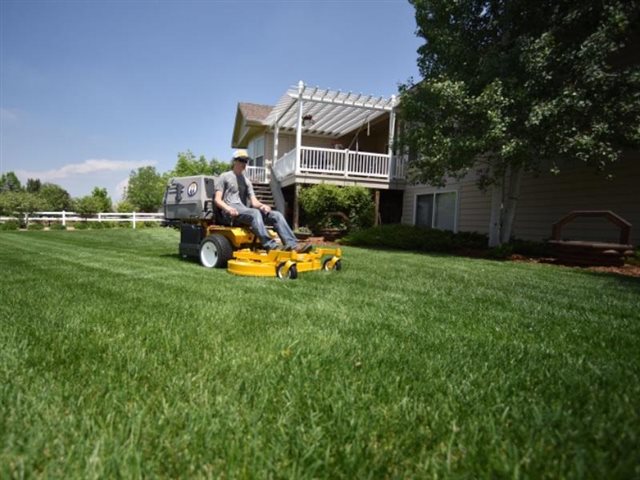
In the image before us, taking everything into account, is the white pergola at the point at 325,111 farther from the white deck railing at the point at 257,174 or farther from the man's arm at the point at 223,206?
the man's arm at the point at 223,206

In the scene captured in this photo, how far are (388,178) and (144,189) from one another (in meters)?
57.2

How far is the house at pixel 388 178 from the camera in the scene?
8.85 meters

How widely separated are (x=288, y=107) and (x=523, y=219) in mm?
9948

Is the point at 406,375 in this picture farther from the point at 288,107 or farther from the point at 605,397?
the point at 288,107

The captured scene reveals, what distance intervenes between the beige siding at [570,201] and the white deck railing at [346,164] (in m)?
3.10

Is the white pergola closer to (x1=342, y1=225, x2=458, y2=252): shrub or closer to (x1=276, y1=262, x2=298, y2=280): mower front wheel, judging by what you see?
(x1=342, y1=225, x2=458, y2=252): shrub

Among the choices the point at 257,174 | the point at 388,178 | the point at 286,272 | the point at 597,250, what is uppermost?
the point at 257,174

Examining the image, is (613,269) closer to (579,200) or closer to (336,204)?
(579,200)

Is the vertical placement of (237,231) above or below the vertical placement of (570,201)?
below

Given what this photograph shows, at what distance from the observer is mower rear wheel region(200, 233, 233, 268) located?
5296 millimetres

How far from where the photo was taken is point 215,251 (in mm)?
5426

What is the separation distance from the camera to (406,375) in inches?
69.4

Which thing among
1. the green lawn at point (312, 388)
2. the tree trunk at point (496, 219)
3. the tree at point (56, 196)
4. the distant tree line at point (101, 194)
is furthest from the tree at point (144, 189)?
the green lawn at point (312, 388)

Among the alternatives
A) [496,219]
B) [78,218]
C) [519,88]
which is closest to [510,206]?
[496,219]
